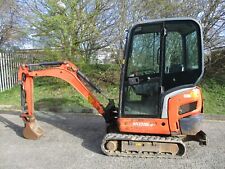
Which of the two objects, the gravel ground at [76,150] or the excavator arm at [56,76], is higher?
the excavator arm at [56,76]

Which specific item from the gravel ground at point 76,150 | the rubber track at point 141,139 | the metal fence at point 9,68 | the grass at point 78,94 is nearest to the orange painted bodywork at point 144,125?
the rubber track at point 141,139

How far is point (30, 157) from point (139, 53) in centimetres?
270

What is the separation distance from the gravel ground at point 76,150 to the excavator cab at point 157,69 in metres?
0.64

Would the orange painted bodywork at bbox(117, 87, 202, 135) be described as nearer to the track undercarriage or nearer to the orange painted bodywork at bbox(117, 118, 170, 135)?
the orange painted bodywork at bbox(117, 118, 170, 135)

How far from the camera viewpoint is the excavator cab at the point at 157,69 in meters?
5.65

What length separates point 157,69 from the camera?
579 centimetres

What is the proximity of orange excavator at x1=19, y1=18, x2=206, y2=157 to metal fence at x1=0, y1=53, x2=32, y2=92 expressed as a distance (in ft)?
26.4

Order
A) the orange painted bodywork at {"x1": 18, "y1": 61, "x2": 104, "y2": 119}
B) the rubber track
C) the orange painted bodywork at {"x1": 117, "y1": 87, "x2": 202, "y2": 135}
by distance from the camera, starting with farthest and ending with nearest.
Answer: the orange painted bodywork at {"x1": 18, "y1": 61, "x2": 104, "y2": 119} < the rubber track < the orange painted bodywork at {"x1": 117, "y1": 87, "x2": 202, "y2": 135}

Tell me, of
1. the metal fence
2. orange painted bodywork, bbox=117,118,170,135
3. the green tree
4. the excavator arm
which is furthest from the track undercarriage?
the metal fence

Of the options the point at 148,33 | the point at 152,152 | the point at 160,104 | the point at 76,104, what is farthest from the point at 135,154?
the point at 76,104

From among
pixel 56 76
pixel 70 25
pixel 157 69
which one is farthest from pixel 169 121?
pixel 70 25

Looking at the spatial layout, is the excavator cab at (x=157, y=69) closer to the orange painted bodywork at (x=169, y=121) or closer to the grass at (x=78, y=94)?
the orange painted bodywork at (x=169, y=121)

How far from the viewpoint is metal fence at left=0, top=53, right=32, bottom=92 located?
1270 cm

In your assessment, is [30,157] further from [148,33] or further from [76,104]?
[76,104]
